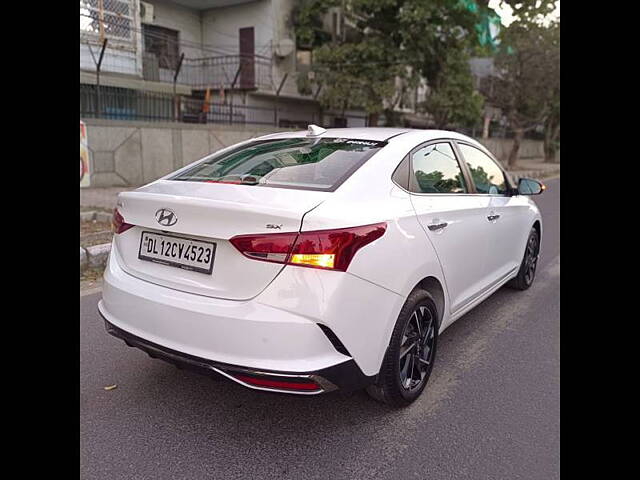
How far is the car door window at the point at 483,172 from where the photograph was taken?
405 centimetres

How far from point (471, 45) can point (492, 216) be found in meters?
15.9

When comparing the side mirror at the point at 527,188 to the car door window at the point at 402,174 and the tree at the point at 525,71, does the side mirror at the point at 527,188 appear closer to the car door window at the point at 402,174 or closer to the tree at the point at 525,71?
the car door window at the point at 402,174

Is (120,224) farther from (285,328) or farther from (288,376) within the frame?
(288,376)

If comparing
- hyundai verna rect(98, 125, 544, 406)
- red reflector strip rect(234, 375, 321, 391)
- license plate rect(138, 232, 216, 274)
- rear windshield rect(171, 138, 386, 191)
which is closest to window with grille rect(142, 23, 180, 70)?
rear windshield rect(171, 138, 386, 191)

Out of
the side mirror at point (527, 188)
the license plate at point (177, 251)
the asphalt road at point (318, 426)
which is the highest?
the side mirror at point (527, 188)

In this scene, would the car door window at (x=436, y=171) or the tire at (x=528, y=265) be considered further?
the tire at (x=528, y=265)

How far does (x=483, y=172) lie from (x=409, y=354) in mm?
2013

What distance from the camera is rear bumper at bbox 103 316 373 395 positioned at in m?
2.30

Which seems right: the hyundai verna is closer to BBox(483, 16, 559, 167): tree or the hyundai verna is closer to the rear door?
A: the rear door

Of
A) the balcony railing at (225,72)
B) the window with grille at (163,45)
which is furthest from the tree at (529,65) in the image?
the window with grille at (163,45)

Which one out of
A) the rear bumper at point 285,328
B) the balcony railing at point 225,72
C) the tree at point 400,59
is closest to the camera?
the rear bumper at point 285,328

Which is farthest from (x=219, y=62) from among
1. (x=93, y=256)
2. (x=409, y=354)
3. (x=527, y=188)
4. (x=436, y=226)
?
(x=409, y=354)
